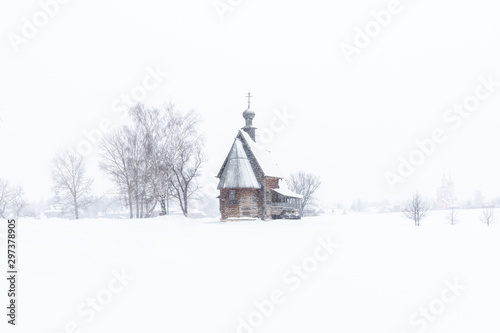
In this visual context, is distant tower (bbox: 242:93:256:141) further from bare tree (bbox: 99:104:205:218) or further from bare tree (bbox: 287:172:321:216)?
bare tree (bbox: 287:172:321:216)

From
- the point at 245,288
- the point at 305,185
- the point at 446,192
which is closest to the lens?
the point at 245,288

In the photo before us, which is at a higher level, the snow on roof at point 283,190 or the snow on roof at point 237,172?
the snow on roof at point 237,172

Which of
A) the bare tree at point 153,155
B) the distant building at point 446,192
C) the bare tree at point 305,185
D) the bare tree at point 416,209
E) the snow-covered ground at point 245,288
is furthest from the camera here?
the distant building at point 446,192

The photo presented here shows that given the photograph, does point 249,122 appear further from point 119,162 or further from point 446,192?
point 446,192

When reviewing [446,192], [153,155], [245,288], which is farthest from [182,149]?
[446,192]

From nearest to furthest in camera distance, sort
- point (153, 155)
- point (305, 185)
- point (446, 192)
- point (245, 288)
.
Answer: point (245, 288) → point (153, 155) → point (305, 185) → point (446, 192)

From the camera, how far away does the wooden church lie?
36.9 m

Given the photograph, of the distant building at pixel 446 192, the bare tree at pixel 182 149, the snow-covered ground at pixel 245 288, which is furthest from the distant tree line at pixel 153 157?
the distant building at pixel 446 192

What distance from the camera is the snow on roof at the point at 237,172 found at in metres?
36.7

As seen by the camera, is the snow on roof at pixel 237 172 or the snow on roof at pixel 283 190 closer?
the snow on roof at pixel 237 172

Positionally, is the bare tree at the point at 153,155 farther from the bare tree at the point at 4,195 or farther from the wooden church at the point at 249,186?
the bare tree at the point at 4,195

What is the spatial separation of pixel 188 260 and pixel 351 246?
6599mm

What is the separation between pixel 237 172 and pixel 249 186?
5.47ft

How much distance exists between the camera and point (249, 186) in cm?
3653
